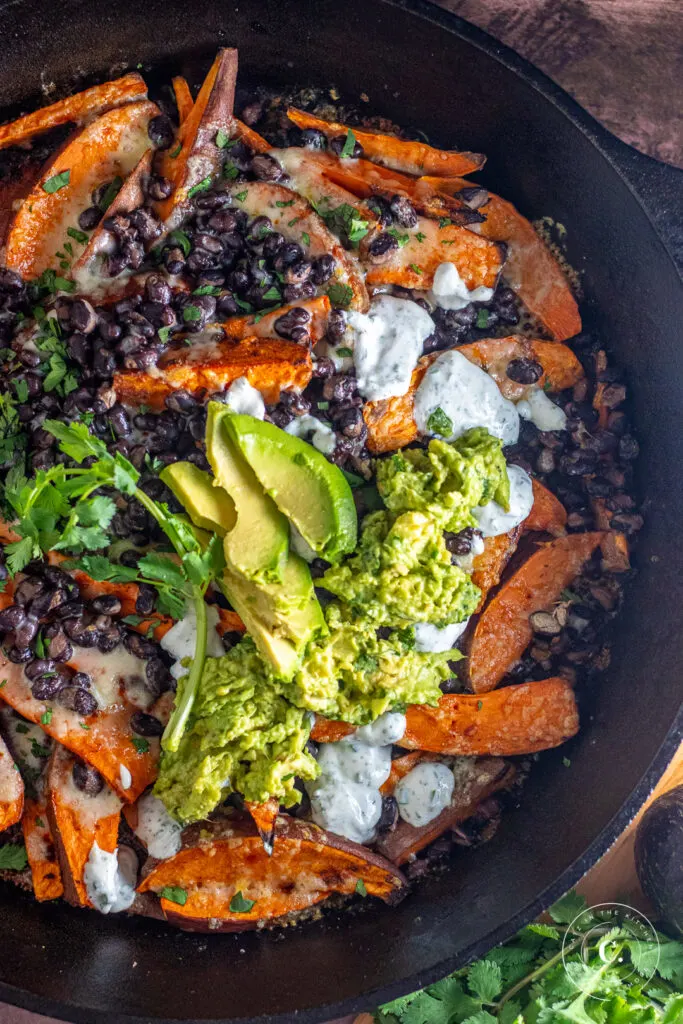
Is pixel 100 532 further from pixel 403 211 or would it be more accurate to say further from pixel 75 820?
pixel 403 211

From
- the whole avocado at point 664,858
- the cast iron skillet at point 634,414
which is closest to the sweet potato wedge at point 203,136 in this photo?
the cast iron skillet at point 634,414

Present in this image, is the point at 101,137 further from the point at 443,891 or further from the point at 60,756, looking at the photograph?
the point at 443,891

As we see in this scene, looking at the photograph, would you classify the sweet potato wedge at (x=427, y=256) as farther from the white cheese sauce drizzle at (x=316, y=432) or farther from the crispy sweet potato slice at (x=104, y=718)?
the crispy sweet potato slice at (x=104, y=718)

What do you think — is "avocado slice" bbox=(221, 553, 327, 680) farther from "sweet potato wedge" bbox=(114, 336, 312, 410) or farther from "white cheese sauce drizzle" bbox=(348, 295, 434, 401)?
"white cheese sauce drizzle" bbox=(348, 295, 434, 401)

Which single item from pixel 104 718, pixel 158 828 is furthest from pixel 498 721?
pixel 104 718

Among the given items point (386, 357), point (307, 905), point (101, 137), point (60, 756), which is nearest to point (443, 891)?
point (307, 905)
